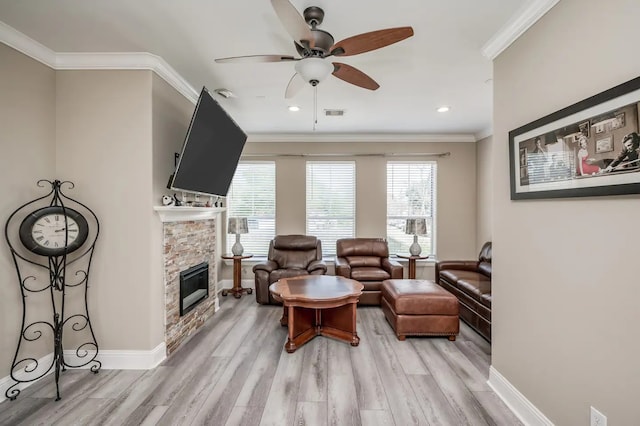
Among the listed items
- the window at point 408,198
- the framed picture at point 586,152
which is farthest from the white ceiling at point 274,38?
the window at point 408,198

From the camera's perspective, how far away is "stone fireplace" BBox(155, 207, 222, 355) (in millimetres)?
2812

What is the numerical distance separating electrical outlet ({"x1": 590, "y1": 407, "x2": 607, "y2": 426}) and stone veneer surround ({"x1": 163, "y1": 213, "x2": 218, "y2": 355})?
3.16 metres

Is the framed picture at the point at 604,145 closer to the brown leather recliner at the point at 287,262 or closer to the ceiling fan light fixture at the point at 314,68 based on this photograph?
the ceiling fan light fixture at the point at 314,68

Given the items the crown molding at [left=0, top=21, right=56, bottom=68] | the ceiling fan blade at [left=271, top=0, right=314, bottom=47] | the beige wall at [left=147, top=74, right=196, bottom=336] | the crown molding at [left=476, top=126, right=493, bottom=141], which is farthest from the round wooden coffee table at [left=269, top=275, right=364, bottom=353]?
the crown molding at [left=476, top=126, right=493, bottom=141]

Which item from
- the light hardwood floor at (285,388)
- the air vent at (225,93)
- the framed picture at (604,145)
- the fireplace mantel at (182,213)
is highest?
the air vent at (225,93)

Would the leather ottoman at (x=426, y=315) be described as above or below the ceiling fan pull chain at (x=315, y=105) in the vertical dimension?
below

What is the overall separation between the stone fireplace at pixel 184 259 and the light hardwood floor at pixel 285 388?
9.8 inches

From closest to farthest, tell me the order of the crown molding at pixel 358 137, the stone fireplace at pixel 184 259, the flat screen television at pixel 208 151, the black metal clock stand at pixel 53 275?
the black metal clock stand at pixel 53 275 → the flat screen television at pixel 208 151 → the stone fireplace at pixel 184 259 → the crown molding at pixel 358 137

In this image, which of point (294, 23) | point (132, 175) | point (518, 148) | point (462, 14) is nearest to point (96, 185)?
point (132, 175)

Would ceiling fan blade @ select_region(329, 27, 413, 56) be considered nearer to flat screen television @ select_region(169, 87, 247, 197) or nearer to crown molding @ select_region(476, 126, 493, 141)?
flat screen television @ select_region(169, 87, 247, 197)

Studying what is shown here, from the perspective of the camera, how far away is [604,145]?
4.50 ft

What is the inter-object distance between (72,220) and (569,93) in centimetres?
358

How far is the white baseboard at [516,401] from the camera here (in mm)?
1813

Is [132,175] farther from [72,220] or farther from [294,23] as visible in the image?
[294,23]
